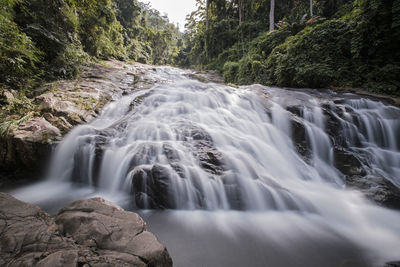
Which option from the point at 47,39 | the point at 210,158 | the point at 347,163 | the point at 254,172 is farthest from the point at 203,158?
the point at 47,39

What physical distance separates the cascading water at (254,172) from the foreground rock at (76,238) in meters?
0.74

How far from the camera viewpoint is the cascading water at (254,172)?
2.20 m

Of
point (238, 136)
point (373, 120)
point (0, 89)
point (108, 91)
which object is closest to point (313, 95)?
point (373, 120)

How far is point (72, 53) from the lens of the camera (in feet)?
23.4

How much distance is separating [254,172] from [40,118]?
4.99 meters

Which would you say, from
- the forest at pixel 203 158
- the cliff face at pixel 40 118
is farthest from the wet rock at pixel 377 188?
the cliff face at pixel 40 118

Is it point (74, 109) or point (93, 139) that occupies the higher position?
point (74, 109)

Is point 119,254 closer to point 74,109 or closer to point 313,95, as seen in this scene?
point 74,109

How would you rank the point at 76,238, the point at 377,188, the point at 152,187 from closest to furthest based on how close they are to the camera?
the point at 76,238 < the point at 152,187 < the point at 377,188

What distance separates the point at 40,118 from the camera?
163 inches

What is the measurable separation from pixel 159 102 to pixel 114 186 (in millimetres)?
3739

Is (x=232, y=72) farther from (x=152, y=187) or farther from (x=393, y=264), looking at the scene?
(x=393, y=264)

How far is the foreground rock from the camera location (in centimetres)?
109

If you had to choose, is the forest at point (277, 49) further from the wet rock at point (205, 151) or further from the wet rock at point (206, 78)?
the wet rock at point (205, 151)
